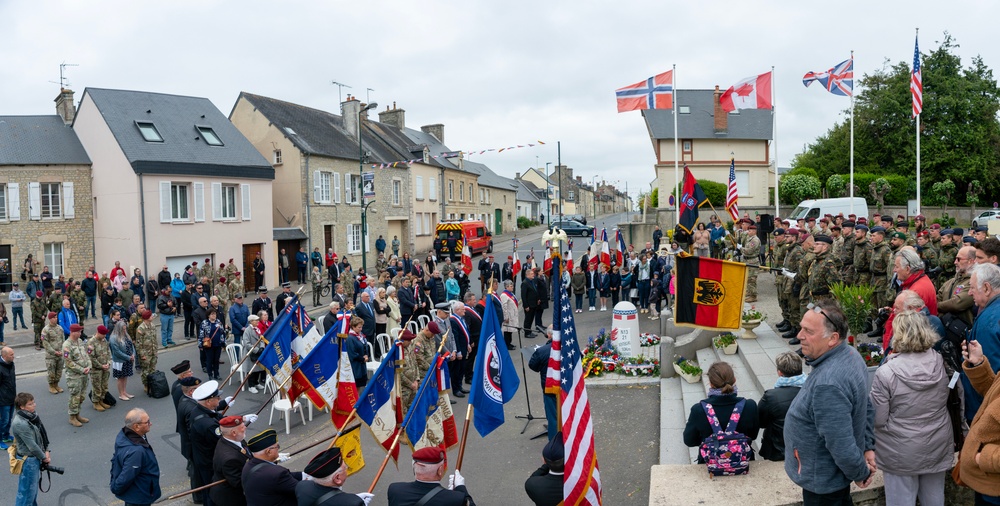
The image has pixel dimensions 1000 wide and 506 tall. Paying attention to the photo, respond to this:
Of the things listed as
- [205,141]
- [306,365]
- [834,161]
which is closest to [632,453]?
[306,365]

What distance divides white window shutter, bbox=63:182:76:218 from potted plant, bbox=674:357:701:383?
2638 centimetres

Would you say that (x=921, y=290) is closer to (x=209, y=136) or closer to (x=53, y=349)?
(x=53, y=349)

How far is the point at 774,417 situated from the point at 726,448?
0.54 meters

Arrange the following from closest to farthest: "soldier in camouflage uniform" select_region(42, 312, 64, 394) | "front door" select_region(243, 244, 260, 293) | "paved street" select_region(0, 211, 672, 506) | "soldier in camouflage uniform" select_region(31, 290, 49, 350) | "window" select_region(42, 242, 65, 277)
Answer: "paved street" select_region(0, 211, 672, 506) → "soldier in camouflage uniform" select_region(42, 312, 64, 394) → "soldier in camouflage uniform" select_region(31, 290, 49, 350) → "window" select_region(42, 242, 65, 277) → "front door" select_region(243, 244, 260, 293)

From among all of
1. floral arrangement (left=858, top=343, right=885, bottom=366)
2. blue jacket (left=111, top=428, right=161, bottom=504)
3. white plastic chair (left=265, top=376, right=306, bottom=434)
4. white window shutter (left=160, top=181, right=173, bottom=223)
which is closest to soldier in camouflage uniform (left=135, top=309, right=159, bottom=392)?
white plastic chair (left=265, top=376, right=306, bottom=434)

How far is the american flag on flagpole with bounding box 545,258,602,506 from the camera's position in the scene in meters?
5.71

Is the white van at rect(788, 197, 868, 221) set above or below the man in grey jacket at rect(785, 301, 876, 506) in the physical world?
above

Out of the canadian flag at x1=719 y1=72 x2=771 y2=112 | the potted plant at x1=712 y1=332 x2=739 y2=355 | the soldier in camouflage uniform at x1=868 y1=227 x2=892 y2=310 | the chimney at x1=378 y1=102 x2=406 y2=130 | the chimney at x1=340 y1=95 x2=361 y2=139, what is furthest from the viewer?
the chimney at x1=378 y1=102 x2=406 y2=130

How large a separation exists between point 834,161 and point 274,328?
46.5m

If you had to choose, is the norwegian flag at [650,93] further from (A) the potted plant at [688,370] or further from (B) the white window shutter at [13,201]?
(B) the white window shutter at [13,201]

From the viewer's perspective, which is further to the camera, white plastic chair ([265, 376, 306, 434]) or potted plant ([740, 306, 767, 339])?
potted plant ([740, 306, 767, 339])

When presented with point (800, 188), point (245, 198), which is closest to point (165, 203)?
point (245, 198)

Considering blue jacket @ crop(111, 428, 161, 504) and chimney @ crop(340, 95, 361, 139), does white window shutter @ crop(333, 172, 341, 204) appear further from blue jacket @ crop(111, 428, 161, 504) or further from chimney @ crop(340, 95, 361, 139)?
blue jacket @ crop(111, 428, 161, 504)

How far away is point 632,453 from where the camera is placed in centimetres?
871
